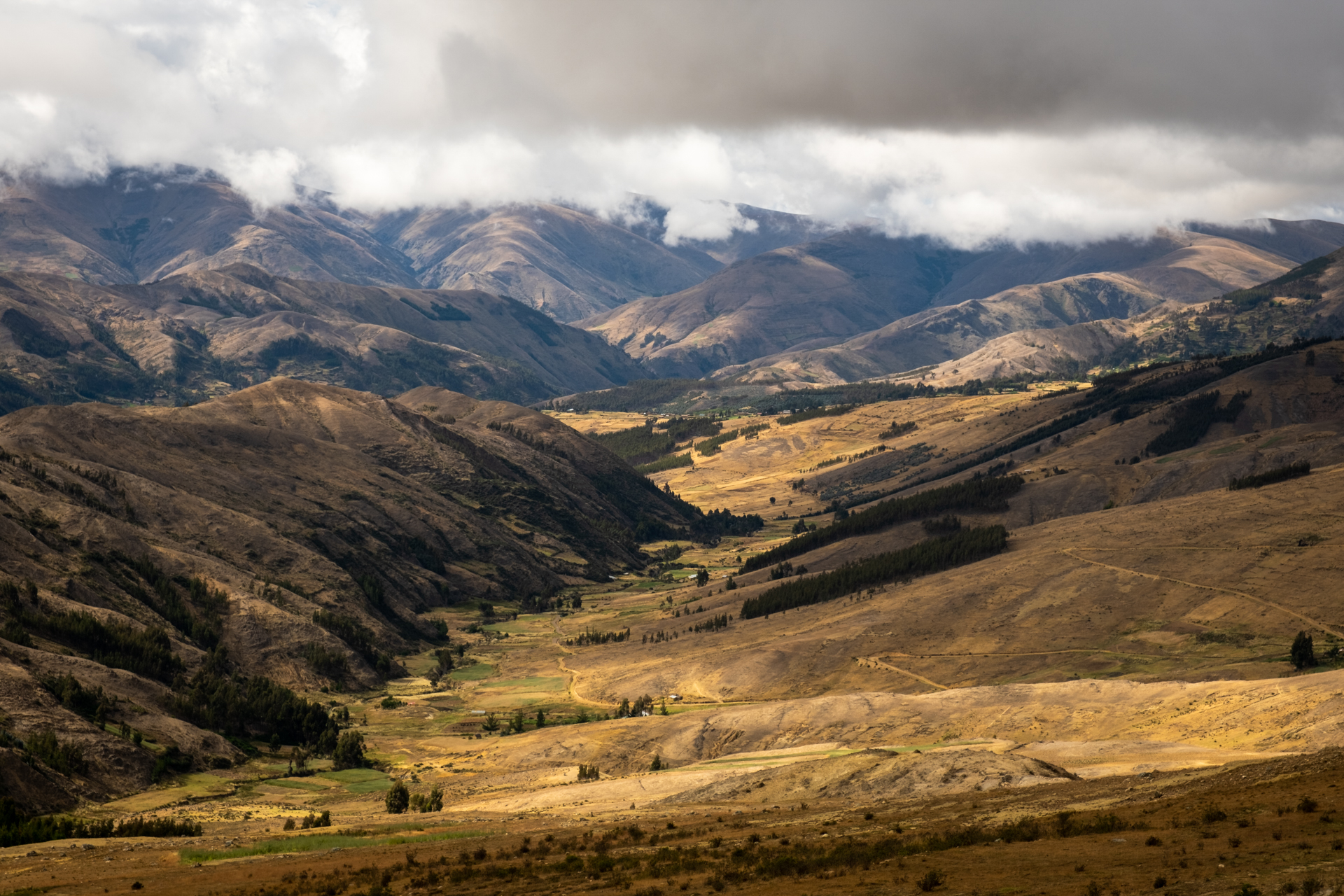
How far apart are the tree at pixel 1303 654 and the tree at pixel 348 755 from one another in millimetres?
104070

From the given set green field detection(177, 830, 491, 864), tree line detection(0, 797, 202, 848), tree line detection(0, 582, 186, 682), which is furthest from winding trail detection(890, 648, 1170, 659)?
tree line detection(0, 797, 202, 848)

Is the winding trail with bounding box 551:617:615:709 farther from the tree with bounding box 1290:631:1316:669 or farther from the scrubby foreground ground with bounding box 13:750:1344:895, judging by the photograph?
the scrubby foreground ground with bounding box 13:750:1344:895

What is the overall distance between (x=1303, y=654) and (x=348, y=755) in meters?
106

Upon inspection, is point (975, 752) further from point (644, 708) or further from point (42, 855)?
point (644, 708)

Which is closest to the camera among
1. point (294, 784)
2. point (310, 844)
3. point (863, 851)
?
point (863, 851)

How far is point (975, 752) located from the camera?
239 feet

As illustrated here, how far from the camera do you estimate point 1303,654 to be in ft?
396

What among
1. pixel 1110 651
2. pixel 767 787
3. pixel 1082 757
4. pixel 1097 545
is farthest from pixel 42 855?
pixel 1097 545

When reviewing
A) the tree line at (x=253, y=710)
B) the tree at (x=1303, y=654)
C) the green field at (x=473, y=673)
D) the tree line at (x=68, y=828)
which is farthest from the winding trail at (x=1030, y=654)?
the tree line at (x=68, y=828)

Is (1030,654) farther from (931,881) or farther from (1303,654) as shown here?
(931,881)

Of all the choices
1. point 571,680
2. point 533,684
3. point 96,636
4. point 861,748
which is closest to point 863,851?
point 861,748

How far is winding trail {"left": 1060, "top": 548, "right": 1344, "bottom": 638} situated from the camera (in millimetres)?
137788

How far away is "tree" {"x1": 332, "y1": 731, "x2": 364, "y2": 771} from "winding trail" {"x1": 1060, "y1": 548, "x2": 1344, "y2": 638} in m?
113

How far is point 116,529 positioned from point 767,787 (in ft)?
410
